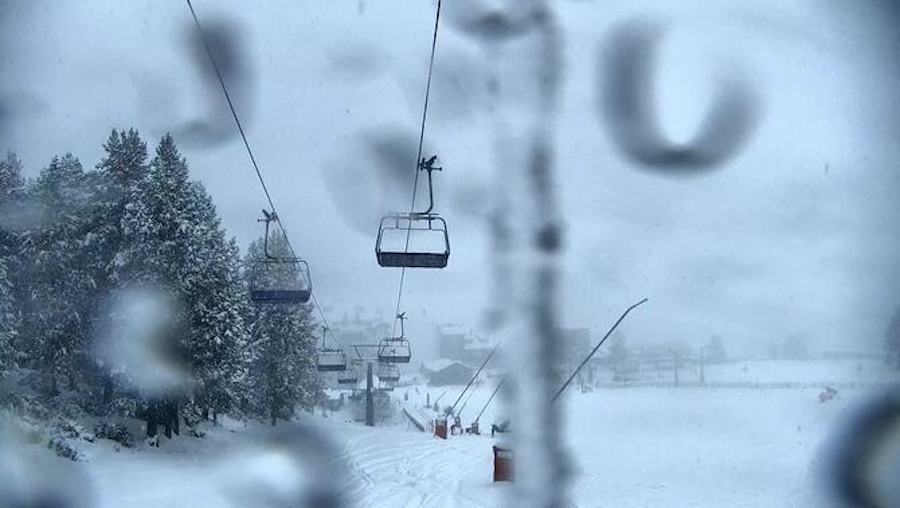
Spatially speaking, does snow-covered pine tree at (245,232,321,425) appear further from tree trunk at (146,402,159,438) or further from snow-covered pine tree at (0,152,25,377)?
snow-covered pine tree at (0,152,25,377)

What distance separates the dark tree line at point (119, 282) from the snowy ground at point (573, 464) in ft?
10.9

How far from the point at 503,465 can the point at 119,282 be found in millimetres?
22429

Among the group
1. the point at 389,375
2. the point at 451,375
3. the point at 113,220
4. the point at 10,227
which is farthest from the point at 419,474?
the point at 451,375

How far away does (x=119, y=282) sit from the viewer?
33844 mm

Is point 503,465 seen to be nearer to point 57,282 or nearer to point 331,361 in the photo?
point 331,361

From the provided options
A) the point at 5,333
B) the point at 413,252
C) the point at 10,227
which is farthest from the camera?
the point at 10,227

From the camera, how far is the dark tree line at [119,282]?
112ft

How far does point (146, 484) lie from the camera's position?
70.2 ft

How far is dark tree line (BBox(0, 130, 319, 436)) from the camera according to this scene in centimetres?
3403

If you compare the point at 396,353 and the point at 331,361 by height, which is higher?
the point at 396,353

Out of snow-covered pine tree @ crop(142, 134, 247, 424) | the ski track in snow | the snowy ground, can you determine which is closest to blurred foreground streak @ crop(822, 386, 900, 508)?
the snowy ground

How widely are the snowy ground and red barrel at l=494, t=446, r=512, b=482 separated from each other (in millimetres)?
372

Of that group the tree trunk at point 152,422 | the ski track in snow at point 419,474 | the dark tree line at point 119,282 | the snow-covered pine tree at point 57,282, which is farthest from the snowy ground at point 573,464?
the snow-covered pine tree at point 57,282

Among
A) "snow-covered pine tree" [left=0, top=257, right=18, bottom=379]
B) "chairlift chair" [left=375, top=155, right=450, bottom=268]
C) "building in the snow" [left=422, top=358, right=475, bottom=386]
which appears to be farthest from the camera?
"building in the snow" [left=422, top=358, right=475, bottom=386]
